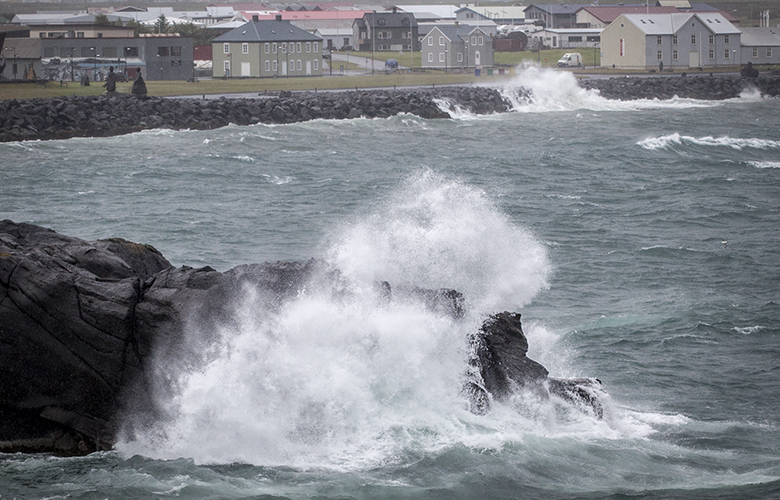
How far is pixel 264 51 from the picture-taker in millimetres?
69688

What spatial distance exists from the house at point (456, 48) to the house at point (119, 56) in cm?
2454

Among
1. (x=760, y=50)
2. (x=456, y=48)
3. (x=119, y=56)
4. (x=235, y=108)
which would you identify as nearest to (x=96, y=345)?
(x=235, y=108)

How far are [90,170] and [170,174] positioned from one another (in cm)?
315

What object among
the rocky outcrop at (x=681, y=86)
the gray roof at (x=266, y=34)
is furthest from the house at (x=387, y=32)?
the rocky outcrop at (x=681, y=86)

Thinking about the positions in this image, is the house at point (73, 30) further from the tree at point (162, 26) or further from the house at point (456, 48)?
the house at point (456, 48)

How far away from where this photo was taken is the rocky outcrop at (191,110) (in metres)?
43.5

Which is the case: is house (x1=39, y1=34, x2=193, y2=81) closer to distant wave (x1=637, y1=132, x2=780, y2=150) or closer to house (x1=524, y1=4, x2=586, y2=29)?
distant wave (x1=637, y1=132, x2=780, y2=150)

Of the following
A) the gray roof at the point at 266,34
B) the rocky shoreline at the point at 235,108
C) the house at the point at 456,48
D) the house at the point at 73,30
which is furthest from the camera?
the house at the point at 456,48

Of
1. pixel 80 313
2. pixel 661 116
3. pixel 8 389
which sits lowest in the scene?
pixel 8 389

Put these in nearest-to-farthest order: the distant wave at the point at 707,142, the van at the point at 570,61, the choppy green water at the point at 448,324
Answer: the choppy green water at the point at 448,324
the distant wave at the point at 707,142
the van at the point at 570,61

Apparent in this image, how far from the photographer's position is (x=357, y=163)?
37.0 m

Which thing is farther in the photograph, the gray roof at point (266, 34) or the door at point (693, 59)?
the door at point (693, 59)

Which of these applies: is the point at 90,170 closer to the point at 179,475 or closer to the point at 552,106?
the point at 179,475

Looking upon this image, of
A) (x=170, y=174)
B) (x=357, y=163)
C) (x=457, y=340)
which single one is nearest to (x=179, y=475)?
(x=457, y=340)
